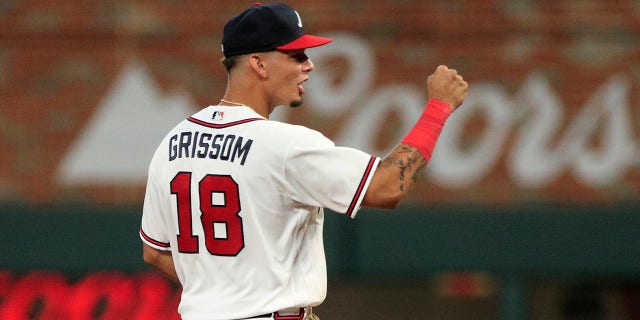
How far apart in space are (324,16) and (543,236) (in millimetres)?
2102

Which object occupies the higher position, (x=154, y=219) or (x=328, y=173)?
(x=328, y=173)

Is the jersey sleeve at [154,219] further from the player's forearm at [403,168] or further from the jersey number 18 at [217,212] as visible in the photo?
the player's forearm at [403,168]

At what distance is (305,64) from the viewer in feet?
12.5

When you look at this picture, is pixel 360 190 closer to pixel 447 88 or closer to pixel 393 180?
pixel 393 180

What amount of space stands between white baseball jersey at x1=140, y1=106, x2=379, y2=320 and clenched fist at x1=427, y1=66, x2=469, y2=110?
1.00 feet

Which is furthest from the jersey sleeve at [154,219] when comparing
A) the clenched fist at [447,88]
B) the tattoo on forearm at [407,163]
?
the clenched fist at [447,88]

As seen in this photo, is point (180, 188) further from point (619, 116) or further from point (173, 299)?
point (619, 116)

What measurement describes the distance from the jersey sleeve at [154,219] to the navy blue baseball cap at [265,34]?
0.50 meters

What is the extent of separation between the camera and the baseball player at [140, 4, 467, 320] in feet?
11.5

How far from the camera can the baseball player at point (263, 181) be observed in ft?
11.5

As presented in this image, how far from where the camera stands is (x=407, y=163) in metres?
3.51

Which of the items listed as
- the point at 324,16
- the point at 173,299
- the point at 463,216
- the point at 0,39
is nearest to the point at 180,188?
the point at 173,299

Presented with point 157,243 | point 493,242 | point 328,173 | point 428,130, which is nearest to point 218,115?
point 328,173

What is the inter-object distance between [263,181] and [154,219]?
1.76ft
